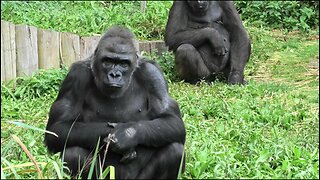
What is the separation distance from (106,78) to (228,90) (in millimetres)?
4090

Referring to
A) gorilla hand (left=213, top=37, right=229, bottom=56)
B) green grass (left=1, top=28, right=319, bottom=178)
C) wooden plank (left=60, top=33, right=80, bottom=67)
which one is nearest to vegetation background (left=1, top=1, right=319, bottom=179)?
green grass (left=1, top=28, right=319, bottom=178)

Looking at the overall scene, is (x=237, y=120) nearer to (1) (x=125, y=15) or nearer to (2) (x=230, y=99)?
(2) (x=230, y=99)

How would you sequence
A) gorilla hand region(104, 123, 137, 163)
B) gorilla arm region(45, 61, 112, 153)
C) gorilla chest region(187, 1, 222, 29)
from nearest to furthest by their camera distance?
1. gorilla hand region(104, 123, 137, 163)
2. gorilla arm region(45, 61, 112, 153)
3. gorilla chest region(187, 1, 222, 29)

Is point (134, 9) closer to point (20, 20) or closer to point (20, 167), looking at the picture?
point (20, 20)

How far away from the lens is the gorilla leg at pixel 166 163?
4609 millimetres

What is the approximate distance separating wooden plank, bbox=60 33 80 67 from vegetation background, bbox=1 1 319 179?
228 mm

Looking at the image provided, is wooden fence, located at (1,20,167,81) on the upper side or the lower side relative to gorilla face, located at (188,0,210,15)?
lower

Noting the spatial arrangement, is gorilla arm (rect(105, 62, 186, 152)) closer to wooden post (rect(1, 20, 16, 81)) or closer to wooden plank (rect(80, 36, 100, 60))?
wooden post (rect(1, 20, 16, 81))

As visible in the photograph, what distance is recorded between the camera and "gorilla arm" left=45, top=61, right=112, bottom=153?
15.0 feet

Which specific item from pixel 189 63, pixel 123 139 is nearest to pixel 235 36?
pixel 189 63

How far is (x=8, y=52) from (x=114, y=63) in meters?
3.34

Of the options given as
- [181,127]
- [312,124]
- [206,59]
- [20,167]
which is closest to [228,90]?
[206,59]

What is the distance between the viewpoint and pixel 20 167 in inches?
170

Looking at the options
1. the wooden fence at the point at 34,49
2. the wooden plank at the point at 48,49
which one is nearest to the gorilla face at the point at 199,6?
the wooden fence at the point at 34,49
